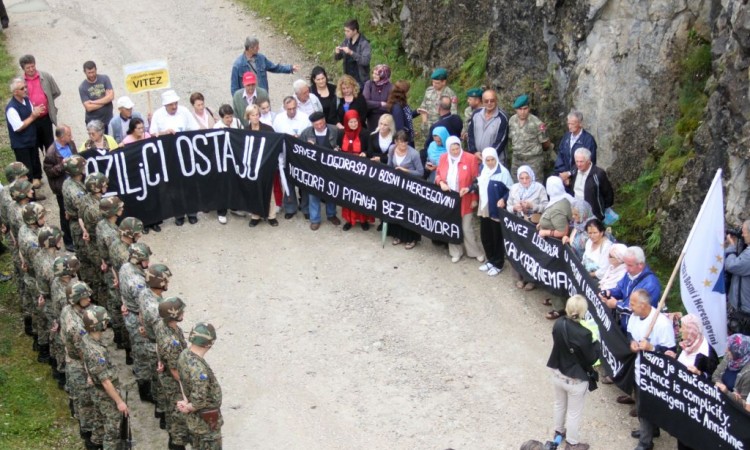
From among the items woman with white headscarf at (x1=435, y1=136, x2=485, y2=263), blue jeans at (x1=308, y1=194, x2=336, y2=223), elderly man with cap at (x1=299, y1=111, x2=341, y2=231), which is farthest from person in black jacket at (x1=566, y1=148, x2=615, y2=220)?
blue jeans at (x1=308, y1=194, x2=336, y2=223)

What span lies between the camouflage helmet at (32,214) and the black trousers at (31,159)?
4.30 meters

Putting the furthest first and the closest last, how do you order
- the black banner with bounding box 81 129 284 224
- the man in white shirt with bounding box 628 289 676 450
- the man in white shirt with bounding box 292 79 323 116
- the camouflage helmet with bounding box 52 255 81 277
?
the man in white shirt with bounding box 292 79 323 116 → the black banner with bounding box 81 129 284 224 → the camouflage helmet with bounding box 52 255 81 277 → the man in white shirt with bounding box 628 289 676 450

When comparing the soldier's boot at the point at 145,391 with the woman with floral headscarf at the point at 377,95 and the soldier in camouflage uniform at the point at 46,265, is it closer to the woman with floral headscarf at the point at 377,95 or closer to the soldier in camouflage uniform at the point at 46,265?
the soldier in camouflage uniform at the point at 46,265

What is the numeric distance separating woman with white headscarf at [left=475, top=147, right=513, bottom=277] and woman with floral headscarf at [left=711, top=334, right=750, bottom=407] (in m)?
4.69

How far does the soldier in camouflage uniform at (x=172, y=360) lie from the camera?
1110 centimetres

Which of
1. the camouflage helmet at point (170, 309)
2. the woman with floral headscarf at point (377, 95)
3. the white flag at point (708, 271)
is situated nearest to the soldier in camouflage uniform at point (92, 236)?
the camouflage helmet at point (170, 309)

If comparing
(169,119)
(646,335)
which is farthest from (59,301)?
(646,335)

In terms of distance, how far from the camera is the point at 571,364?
1119cm

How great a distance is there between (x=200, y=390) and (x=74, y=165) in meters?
5.13

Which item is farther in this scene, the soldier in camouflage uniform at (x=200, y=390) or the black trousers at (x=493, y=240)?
the black trousers at (x=493, y=240)

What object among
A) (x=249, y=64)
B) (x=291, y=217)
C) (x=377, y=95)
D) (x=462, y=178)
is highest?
(x=377, y=95)

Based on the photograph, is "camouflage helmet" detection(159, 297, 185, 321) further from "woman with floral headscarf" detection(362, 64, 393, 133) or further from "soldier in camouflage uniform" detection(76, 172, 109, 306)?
"woman with floral headscarf" detection(362, 64, 393, 133)

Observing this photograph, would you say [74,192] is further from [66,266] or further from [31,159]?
[31,159]

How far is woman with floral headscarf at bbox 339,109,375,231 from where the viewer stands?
53.7 feet
